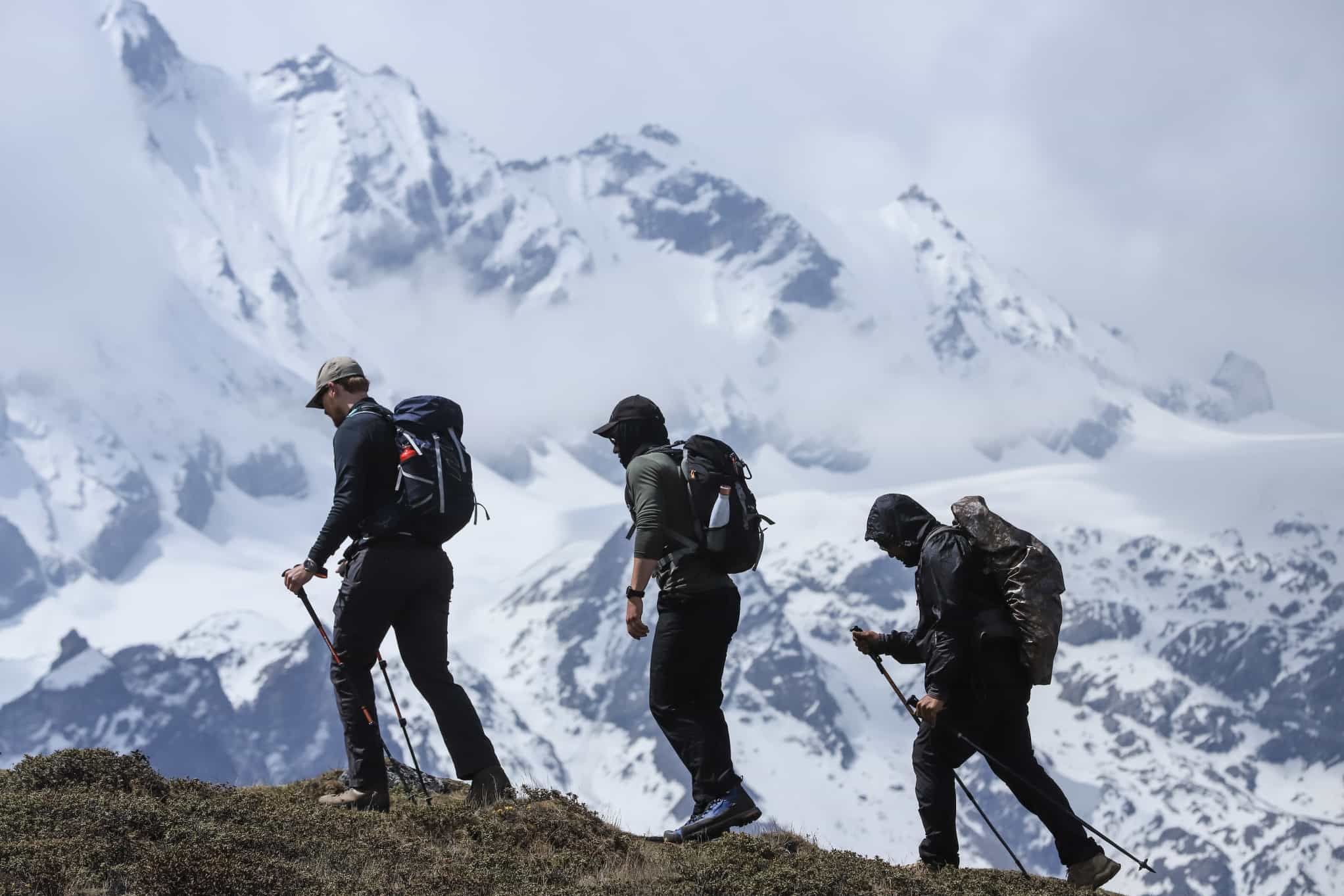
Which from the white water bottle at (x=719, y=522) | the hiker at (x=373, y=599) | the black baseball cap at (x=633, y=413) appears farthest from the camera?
the black baseball cap at (x=633, y=413)

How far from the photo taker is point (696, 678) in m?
12.2

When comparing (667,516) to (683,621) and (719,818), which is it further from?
(719,818)

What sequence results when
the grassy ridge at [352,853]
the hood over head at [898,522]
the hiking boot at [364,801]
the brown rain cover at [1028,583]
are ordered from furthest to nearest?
the hiking boot at [364,801], the hood over head at [898,522], the brown rain cover at [1028,583], the grassy ridge at [352,853]

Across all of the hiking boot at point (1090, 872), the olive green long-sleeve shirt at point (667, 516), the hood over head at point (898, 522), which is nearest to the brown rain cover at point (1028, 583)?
the hood over head at point (898, 522)

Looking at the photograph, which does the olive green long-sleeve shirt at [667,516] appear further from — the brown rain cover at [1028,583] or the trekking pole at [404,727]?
the trekking pole at [404,727]

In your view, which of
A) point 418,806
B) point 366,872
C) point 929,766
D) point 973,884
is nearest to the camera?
point 366,872

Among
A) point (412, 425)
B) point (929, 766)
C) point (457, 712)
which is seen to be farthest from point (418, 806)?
point (929, 766)

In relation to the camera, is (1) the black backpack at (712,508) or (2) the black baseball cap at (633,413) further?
(2) the black baseball cap at (633,413)

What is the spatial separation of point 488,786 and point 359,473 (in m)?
2.81

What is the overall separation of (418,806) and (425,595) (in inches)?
65.0

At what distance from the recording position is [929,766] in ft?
37.9

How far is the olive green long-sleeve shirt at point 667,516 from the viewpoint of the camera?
1186 centimetres

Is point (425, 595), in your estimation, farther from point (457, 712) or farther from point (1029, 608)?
point (1029, 608)

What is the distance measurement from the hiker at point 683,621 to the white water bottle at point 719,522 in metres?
0.16
